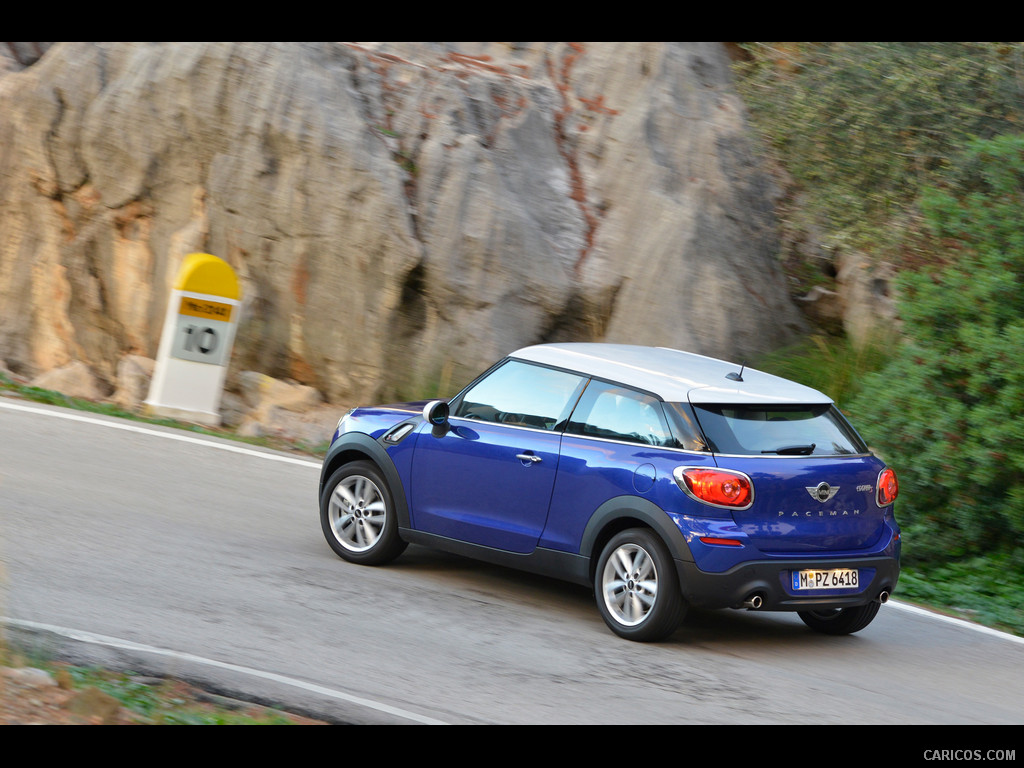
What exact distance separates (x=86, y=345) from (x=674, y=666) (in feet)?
34.4

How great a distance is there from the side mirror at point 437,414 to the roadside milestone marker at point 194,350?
5.48 metres

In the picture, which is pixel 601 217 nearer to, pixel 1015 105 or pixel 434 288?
pixel 434 288

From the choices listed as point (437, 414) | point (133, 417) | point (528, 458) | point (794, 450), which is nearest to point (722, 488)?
point (794, 450)

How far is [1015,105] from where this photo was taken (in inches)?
524

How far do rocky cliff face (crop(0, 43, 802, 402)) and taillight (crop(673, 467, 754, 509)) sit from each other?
24.8ft

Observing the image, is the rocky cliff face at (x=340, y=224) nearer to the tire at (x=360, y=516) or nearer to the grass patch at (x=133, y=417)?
the grass patch at (x=133, y=417)

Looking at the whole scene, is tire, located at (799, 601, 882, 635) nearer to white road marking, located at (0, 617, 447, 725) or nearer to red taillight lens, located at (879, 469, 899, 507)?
red taillight lens, located at (879, 469, 899, 507)

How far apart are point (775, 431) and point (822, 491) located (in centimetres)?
43

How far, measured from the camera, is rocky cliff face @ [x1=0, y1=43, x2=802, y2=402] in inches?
565

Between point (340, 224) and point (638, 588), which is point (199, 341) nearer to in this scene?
point (340, 224)

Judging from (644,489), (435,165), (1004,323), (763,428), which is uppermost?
(435,165)
